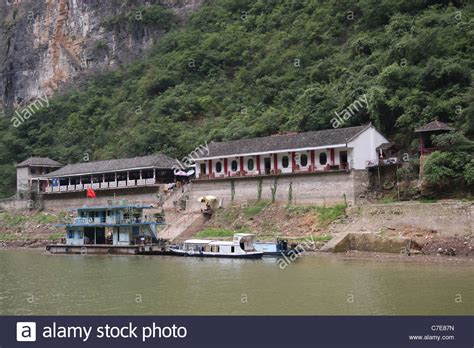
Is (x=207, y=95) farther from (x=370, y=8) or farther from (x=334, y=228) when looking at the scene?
(x=334, y=228)

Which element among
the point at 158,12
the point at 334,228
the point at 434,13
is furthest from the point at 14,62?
the point at 334,228

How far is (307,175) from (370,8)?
95.2 feet

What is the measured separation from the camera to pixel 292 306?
24.7 meters

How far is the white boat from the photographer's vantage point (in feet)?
144

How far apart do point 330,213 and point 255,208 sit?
7.55m

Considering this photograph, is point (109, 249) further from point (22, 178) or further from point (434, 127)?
point (22, 178)

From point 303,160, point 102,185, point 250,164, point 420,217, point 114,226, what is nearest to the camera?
point 420,217

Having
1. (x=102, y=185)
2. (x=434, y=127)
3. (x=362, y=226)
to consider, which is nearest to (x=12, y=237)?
(x=102, y=185)

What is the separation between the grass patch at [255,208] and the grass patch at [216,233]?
2.20 m

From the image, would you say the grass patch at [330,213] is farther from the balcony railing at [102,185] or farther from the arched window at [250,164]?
the balcony railing at [102,185]

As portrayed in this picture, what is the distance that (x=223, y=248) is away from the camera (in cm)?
4541

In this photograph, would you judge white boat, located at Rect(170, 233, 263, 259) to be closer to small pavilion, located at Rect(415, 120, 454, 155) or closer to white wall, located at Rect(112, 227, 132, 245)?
white wall, located at Rect(112, 227, 132, 245)

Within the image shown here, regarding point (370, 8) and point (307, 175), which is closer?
point (307, 175)

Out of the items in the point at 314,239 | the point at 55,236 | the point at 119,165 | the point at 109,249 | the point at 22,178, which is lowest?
the point at 109,249
